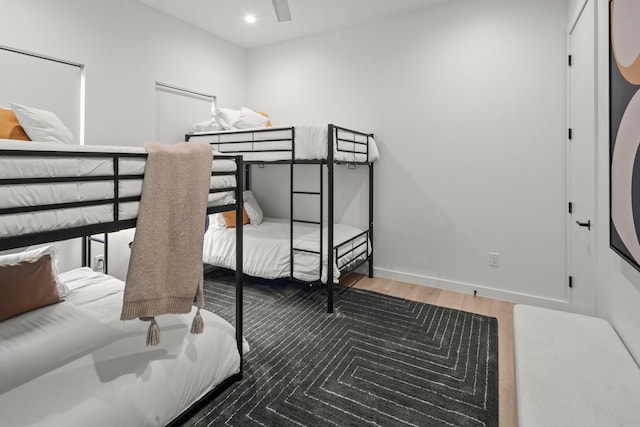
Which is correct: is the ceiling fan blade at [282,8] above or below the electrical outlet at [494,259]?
above

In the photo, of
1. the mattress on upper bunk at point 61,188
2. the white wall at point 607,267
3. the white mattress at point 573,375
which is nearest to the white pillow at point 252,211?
the mattress on upper bunk at point 61,188

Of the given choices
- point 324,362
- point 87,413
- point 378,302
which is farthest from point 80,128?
point 378,302

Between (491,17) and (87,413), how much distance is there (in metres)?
3.85

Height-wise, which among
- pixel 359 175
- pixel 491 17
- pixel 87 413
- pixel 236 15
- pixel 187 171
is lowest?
pixel 87 413

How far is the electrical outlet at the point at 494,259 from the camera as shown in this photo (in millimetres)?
3176

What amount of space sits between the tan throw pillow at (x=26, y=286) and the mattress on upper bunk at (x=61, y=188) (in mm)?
995

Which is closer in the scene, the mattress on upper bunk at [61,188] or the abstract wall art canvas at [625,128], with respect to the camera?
the mattress on upper bunk at [61,188]

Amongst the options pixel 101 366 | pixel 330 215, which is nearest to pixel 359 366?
pixel 330 215

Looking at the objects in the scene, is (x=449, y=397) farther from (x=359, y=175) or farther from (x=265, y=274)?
(x=359, y=175)

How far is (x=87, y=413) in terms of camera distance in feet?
4.02

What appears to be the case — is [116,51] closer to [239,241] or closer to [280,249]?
[280,249]

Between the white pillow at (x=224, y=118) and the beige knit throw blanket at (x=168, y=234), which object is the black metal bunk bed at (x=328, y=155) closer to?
the white pillow at (x=224, y=118)

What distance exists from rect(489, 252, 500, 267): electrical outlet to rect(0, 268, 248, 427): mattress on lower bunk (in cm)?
244

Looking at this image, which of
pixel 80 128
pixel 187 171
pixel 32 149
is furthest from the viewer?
pixel 80 128
